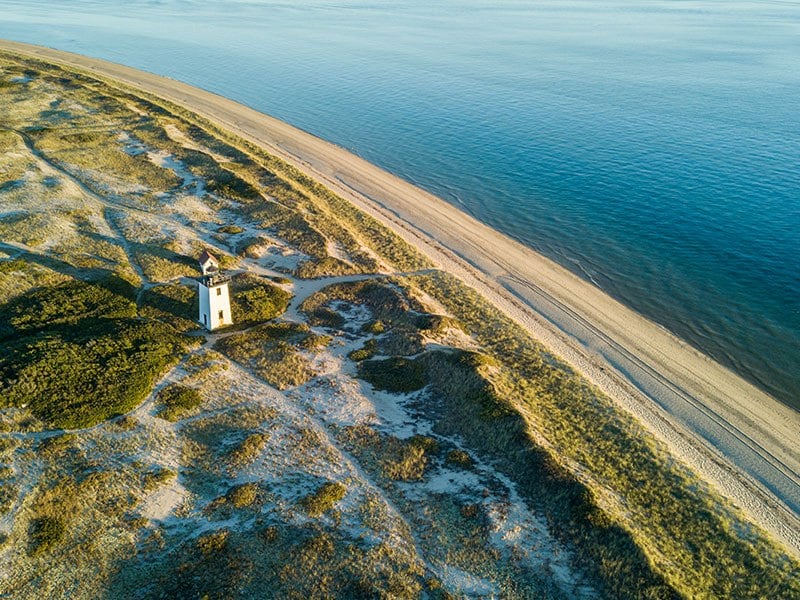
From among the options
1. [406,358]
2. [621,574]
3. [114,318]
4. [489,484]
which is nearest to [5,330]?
[114,318]

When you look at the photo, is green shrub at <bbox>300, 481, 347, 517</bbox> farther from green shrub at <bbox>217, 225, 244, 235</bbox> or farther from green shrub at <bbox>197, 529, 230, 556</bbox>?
green shrub at <bbox>217, 225, 244, 235</bbox>

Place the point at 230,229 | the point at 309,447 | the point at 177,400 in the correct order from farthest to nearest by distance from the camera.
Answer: the point at 230,229 < the point at 177,400 < the point at 309,447

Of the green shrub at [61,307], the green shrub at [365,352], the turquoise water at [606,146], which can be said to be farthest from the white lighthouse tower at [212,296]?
the turquoise water at [606,146]

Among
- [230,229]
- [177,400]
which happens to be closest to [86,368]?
[177,400]

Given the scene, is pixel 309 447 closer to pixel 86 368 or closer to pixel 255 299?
pixel 86 368

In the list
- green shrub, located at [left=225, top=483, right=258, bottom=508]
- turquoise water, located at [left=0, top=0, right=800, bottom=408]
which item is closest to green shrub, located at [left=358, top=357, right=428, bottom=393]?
green shrub, located at [left=225, top=483, right=258, bottom=508]

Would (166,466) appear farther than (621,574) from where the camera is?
Yes

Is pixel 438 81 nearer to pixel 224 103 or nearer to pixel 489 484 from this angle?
pixel 224 103
